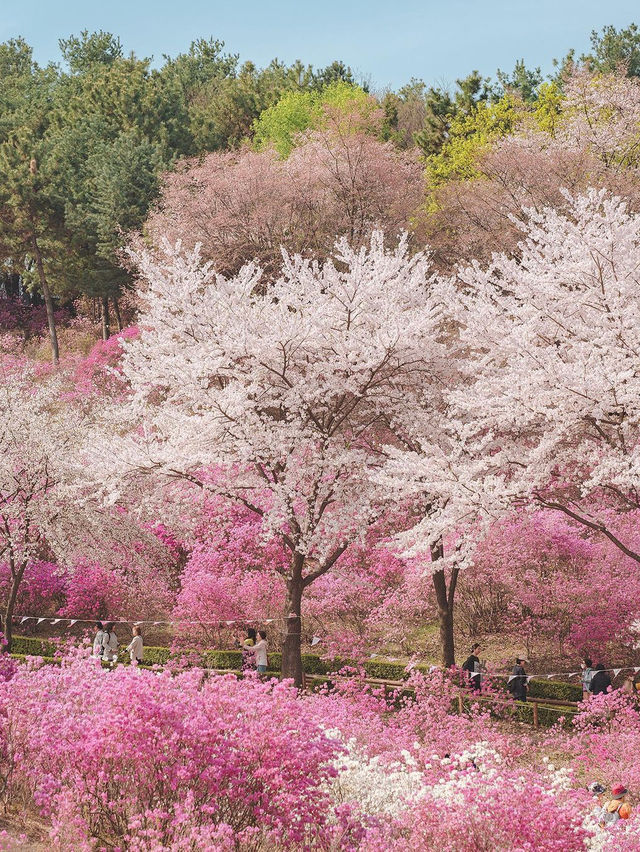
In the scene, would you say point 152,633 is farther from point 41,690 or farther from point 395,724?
→ point 41,690

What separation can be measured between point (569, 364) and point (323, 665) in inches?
333

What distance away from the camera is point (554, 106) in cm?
3878

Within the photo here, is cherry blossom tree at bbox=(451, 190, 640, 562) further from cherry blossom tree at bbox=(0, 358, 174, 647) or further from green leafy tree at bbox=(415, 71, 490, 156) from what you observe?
green leafy tree at bbox=(415, 71, 490, 156)

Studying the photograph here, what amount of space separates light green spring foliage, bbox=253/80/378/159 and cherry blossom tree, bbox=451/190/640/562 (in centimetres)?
2809

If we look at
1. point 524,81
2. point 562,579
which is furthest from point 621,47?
point 562,579

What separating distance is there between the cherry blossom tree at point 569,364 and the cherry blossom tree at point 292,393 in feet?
5.29

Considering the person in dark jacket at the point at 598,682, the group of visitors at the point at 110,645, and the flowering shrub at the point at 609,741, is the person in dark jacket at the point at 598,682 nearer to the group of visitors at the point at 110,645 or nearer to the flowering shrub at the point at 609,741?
the flowering shrub at the point at 609,741

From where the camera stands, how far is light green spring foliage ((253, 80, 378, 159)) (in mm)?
41969

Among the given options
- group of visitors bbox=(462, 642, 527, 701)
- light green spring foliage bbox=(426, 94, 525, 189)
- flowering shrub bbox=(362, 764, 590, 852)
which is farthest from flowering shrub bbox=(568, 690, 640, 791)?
light green spring foliage bbox=(426, 94, 525, 189)

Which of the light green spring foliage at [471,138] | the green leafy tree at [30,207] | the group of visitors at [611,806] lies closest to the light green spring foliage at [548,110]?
the light green spring foliage at [471,138]

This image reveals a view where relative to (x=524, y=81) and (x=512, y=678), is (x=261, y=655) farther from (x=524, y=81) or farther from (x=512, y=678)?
(x=524, y=81)

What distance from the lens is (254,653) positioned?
16703mm

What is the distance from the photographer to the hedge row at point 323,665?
1598cm

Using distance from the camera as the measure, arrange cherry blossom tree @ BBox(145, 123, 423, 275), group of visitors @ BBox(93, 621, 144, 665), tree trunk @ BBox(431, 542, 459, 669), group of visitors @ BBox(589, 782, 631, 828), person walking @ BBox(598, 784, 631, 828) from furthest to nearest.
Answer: cherry blossom tree @ BBox(145, 123, 423, 275)
group of visitors @ BBox(93, 621, 144, 665)
tree trunk @ BBox(431, 542, 459, 669)
person walking @ BBox(598, 784, 631, 828)
group of visitors @ BBox(589, 782, 631, 828)
